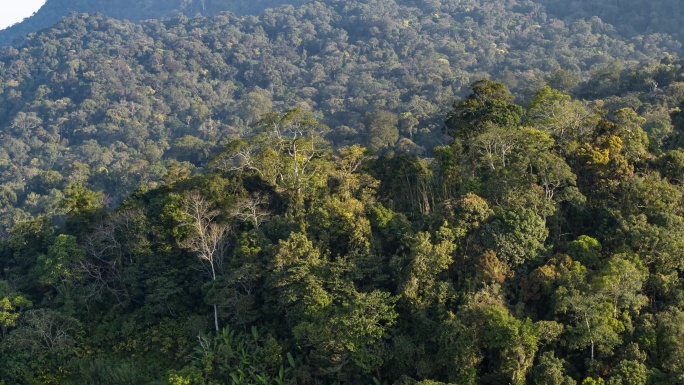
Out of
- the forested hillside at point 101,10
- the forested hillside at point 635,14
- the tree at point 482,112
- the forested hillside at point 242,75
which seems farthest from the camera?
the forested hillside at point 101,10

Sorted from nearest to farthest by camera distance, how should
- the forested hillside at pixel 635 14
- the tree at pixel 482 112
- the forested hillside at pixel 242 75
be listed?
1. the tree at pixel 482 112
2. the forested hillside at pixel 242 75
3. the forested hillside at pixel 635 14

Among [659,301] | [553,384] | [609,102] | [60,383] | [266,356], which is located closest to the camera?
[553,384]

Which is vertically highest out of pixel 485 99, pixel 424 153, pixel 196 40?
pixel 196 40

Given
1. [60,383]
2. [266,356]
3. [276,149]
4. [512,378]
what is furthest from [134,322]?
[512,378]

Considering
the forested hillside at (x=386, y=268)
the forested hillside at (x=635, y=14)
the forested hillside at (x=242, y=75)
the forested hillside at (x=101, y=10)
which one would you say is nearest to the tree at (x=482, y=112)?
the forested hillside at (x=386, y=268)

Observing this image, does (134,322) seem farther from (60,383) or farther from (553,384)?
(553,384)

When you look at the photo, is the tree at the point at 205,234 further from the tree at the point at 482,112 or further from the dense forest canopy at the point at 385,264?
the tree at the point at 482,112

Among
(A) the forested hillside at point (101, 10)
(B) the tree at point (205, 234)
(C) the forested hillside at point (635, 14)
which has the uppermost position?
(A) the forested hillside at point (101, 10)

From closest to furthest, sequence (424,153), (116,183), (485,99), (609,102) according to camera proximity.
→ (485,99), (609,102), (424,153), (116,183)

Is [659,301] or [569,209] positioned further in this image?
[569,209]
